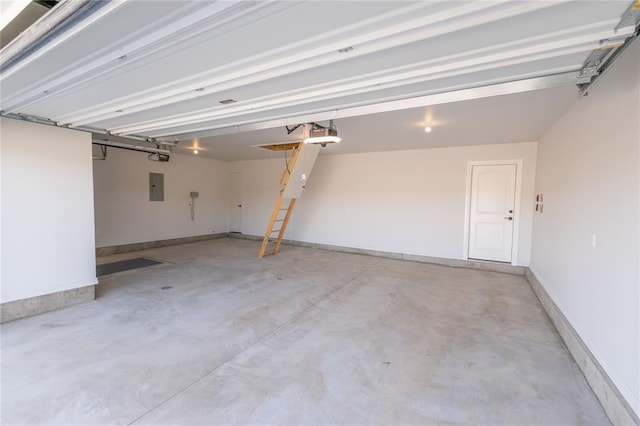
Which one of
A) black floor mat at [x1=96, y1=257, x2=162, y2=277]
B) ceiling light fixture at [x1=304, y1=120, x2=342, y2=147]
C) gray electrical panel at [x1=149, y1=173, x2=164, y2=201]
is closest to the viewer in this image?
ceiling light fixture at [x1=304, y1=120, x2=342, y2=147]

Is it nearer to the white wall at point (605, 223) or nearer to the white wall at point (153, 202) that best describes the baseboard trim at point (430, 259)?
the white wall at point (605, 223)

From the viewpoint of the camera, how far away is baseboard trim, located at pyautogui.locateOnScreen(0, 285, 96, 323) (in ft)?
10.8

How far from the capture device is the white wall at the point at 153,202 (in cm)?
667

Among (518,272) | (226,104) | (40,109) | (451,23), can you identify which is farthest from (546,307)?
(40,109)

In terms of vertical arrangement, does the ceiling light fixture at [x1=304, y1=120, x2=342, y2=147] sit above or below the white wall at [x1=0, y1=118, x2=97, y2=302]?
above

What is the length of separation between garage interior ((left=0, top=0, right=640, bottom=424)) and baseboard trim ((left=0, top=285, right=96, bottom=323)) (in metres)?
0.02

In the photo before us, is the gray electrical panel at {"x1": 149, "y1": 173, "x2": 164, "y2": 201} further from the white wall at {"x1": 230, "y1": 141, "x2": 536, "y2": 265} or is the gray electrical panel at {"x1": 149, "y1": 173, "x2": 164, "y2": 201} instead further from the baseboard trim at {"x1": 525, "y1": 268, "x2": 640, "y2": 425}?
the baseboard trim at {"x1": 525, "y1": 268, "x2": 640, "y2": 425}

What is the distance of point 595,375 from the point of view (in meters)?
2.18

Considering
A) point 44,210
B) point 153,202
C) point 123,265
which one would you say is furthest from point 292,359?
point 153,202

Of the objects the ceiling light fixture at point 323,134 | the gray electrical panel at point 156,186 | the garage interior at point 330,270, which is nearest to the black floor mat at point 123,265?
the garage interior at point 330,270

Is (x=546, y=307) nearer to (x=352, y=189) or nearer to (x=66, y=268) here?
(x=352, y=189)

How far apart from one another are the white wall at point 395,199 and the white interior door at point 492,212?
19cm

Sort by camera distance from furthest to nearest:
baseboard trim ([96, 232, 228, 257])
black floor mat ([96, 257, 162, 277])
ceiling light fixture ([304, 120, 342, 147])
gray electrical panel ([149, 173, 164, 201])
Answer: gray electrical panel ([149, 173, 164, 201]) < baseboard trim ([96, 232, 228, 257]) < black floor mat ([96, 257, 162, 277]) < ceiling light fixture ([304, 120, 342, 147])

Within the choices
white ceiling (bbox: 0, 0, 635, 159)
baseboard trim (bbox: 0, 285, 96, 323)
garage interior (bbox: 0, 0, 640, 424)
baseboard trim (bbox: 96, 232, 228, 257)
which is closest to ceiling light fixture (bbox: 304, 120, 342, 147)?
garage interior (bbox: 0, 0, 640, 424)
